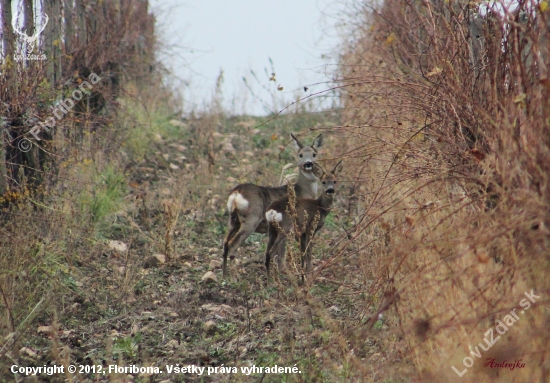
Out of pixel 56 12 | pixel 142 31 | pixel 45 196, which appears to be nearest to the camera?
pixel 45 196

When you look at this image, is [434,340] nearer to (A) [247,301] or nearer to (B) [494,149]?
(B) [494,149]

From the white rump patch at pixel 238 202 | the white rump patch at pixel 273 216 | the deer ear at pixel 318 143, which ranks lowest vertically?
the white rump patch at pixel 273 216

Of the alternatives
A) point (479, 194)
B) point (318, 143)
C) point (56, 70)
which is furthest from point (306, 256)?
point (56, 70)

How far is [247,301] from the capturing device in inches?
256

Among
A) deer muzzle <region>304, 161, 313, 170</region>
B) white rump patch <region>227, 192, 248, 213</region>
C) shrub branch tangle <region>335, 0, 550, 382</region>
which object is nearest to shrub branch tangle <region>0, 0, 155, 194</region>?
white rump patch <region>227, 192, 248, 213</region>

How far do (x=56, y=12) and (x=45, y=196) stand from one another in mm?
2635

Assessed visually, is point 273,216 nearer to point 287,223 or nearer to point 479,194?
point 287,223

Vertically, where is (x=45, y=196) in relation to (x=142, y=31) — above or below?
below

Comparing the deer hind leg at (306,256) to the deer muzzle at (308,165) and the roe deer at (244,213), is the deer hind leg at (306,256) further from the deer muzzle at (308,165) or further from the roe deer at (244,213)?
the deer muzzle at (308,165)

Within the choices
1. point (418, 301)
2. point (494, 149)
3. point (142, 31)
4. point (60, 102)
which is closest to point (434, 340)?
point (418, 301)

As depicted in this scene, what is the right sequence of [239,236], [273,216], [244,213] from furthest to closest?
[244,213] → [239,236] → [273,216]

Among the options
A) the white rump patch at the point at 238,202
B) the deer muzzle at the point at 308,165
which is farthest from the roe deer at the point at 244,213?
the deer muzzle at the point at 308,165

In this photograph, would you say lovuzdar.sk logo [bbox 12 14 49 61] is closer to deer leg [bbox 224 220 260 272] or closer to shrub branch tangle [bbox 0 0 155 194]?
shrub branch tangle [bbox 0 0 155 194]

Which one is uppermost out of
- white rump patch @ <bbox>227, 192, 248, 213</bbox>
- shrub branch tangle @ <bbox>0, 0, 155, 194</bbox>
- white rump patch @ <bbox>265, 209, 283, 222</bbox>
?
shrub branch tangle @ <bbox>0, 0, 155, 194</bbox>
